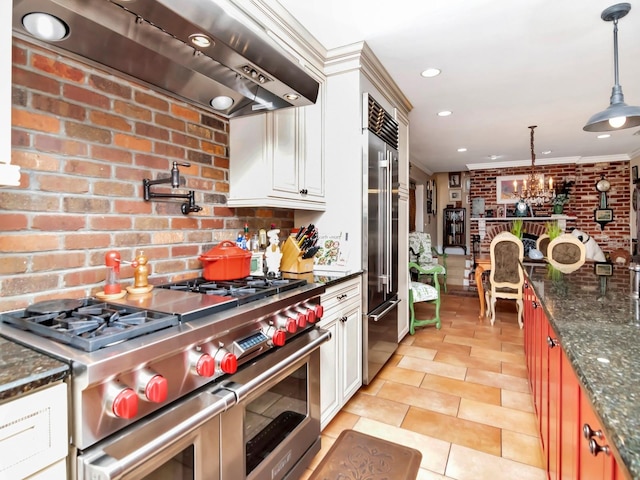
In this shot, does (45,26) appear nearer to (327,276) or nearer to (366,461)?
(327,276)

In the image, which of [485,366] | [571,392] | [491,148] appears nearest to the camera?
[571,392]

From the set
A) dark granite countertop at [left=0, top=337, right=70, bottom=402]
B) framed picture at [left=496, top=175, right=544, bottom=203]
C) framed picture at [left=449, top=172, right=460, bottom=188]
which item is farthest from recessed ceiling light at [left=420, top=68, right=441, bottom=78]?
framed picture at [left=449, top=172, right=460, bottom=188]

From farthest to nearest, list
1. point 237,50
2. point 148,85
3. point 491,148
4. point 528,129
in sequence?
point 491,148 < point 528,129 < point 148,85 < point 237,50

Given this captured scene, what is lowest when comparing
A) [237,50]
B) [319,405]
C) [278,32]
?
[319,405]

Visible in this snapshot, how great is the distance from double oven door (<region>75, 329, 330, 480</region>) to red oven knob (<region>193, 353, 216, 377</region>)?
3.8 inches

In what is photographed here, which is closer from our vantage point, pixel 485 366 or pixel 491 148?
pixel 485 366

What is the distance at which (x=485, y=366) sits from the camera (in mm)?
3021

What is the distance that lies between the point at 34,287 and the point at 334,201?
5.76 ft

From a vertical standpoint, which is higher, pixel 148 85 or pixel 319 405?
pixel 148 85

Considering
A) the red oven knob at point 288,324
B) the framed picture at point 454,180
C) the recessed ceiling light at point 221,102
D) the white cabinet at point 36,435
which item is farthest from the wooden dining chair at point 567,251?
the framed picture at point 454,180

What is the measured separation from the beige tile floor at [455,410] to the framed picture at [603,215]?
4466 mm

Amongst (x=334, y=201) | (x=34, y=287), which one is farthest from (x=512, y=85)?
(x=34, y=287)

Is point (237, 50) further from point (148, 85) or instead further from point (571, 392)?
point (571, 392)

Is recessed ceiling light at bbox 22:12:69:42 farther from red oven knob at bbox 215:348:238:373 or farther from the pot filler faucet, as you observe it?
red oven knob at bbox 215:348:238:373
